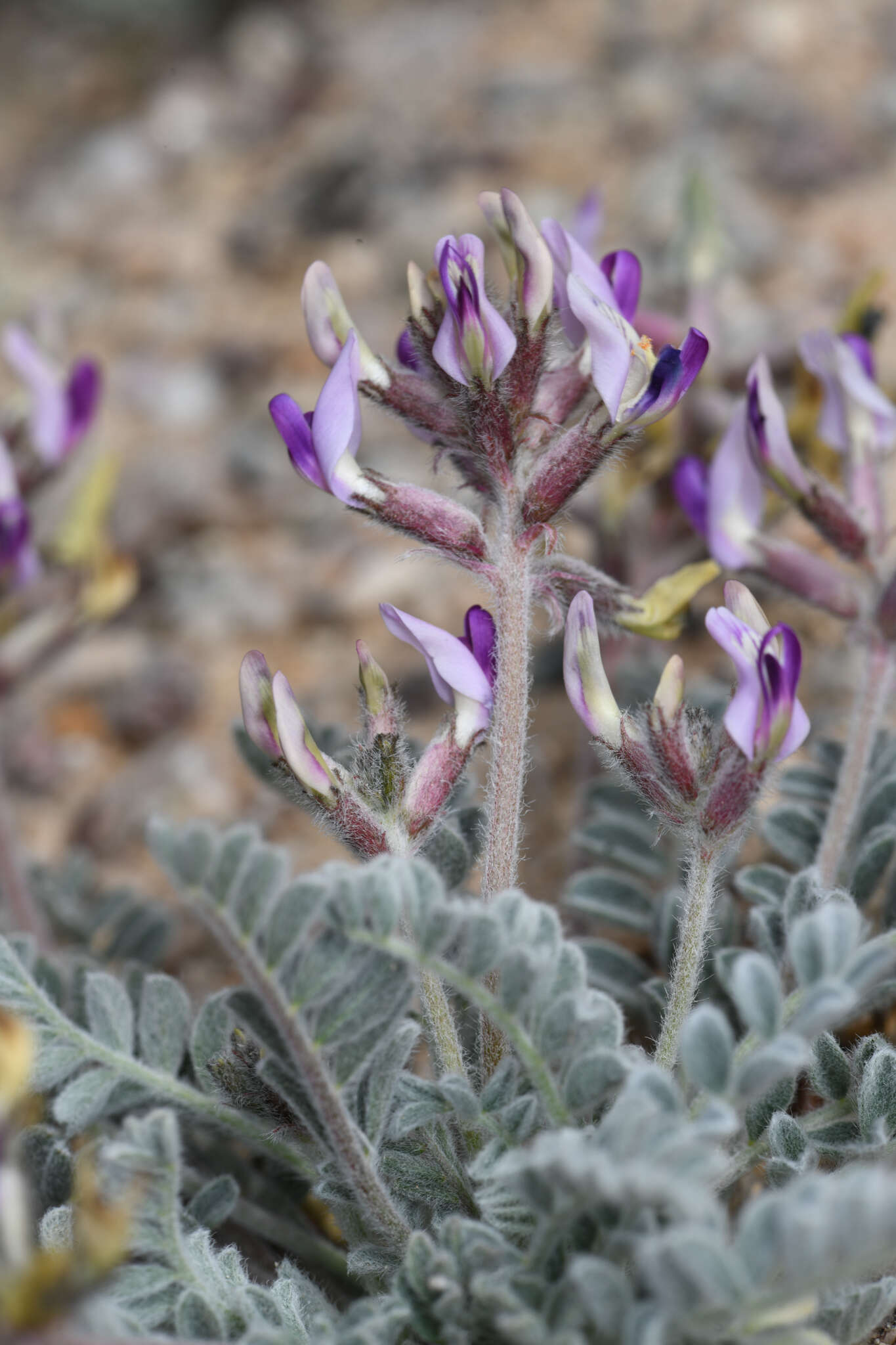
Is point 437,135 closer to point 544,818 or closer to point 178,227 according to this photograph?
point 178,227

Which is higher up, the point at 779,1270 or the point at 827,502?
the point at 827,502

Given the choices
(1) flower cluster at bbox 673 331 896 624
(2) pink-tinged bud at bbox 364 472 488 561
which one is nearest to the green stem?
(2) pink-tinged bud at bbox 364 472 488 561

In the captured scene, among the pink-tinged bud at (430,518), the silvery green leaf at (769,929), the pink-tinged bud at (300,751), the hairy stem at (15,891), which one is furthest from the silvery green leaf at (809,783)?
the hairy stem at (15,891)

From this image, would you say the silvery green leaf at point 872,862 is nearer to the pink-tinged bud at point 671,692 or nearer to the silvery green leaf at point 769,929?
the silvery green leaf at point 769,929

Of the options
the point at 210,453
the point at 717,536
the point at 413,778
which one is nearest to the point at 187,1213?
the point at 413,778

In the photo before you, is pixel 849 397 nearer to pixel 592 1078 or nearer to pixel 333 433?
pixel 333 433

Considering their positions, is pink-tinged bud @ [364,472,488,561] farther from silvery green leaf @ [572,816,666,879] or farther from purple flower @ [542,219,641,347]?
silvery green leaf @ [572,816,666,879]
